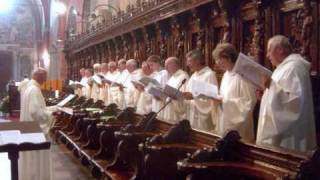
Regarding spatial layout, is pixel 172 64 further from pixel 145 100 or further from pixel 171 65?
pixel 145 100

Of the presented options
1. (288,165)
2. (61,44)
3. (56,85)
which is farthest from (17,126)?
(61,44)

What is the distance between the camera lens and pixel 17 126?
16.0ft

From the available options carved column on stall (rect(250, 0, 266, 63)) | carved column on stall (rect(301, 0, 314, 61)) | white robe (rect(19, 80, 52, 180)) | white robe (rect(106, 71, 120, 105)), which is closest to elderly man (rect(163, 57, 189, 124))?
carved column on stall (rect(250, 0, 266, 63))

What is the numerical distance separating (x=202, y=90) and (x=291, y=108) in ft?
3.70

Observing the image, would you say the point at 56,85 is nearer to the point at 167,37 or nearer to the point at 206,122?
the point at 167,37

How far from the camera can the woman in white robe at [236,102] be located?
18.5 ft

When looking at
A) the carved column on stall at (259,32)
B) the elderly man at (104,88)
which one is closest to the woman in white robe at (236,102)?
the carved column on stall at (259,32)

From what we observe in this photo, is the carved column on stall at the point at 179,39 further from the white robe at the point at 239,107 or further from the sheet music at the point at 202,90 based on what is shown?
the sheet music at the point at 202,90

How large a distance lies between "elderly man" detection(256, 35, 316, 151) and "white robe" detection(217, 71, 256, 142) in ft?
2.56

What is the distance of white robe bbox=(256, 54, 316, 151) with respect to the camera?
15.6 feet

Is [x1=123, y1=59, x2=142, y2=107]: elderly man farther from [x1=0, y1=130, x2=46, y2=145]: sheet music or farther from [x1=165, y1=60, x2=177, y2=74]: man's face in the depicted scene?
[x1=0, y1=130, x2=46, y2=145]: sheet music

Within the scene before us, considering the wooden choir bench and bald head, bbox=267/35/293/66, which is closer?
the wooden choir bench

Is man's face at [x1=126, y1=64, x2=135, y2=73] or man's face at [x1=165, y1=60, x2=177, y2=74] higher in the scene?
man's face at [x1=126, y1=64, x2=135, y2=73]

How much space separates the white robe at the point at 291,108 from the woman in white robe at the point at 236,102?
0.77m
